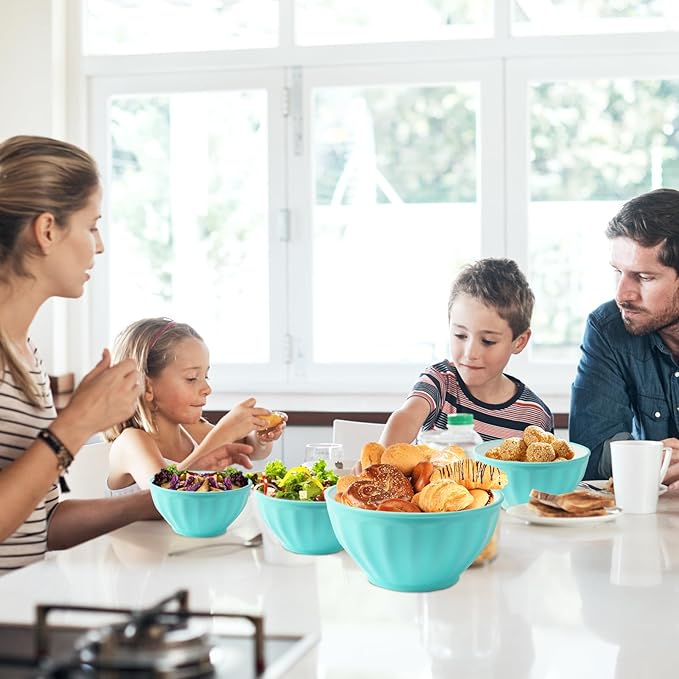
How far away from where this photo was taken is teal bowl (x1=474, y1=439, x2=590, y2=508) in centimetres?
163

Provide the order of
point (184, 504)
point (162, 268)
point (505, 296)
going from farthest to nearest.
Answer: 1. point (162, 268)
2. point (505, 296)
3. point (184, 504)

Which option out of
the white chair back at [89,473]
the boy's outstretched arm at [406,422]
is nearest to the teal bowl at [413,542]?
the boy's outstretched arm at [406,422]

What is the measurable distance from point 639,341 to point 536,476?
0.73 metres

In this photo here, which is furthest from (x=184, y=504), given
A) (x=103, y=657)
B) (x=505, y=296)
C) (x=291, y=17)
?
(x=291, y=17)

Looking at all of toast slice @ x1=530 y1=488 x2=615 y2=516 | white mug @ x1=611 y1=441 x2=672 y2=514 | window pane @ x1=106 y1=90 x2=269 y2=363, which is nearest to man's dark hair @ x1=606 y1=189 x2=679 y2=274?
white mug @ x1=611 y1=441 x2=672 y2=514

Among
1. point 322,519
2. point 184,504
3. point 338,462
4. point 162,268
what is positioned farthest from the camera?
point 162,268

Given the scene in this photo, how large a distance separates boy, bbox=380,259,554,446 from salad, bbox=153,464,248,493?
0.86 m

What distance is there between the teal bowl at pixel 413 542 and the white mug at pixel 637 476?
1.76 ft

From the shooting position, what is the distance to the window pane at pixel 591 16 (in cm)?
332

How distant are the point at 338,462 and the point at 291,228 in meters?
2.11

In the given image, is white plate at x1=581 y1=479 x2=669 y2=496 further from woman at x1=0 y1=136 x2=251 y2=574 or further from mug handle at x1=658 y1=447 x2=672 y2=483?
woman at x1=0 y1=136 x2=251 y2=574

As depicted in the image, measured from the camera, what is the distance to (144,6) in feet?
11.8

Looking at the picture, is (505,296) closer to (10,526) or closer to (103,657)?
(10,526)

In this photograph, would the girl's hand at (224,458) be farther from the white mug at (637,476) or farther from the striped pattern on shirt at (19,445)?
the white mug at (637,476)
